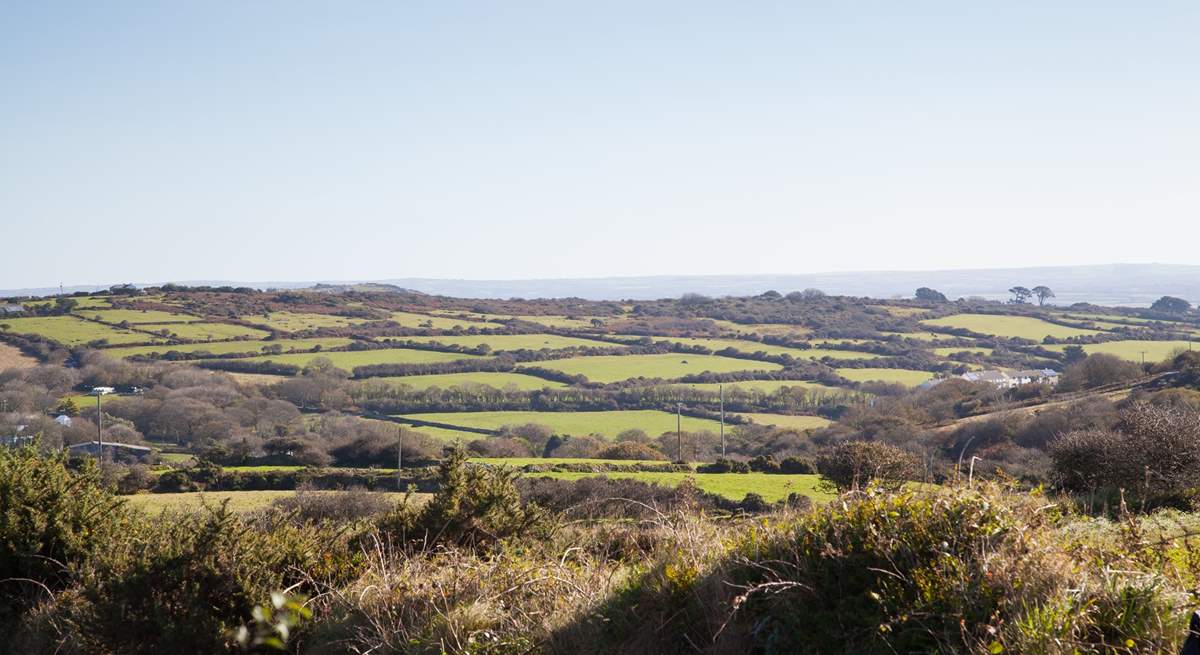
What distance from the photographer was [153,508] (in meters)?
29.0

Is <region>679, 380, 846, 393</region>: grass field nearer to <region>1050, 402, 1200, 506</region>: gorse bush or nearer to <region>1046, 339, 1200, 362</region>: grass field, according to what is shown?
<region>1046, 339, 1200, 362</region>: grass field

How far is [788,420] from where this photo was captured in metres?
63.5

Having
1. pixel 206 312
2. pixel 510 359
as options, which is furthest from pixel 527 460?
pixel 206 312

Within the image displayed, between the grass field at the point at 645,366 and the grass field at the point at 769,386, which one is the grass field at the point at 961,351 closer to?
the grass field at the point at 645,366

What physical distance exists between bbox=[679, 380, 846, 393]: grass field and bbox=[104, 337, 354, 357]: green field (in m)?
33.2

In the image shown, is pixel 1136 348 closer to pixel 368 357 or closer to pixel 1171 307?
pixel 1171 307

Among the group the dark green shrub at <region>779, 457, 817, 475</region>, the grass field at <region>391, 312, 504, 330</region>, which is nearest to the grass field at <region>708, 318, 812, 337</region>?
the grass field at <region>391, 312, 504, 330</region>

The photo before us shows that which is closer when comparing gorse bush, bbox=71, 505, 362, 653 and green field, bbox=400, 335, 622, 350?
gorse bush, bbox=71, 505, 362, 653

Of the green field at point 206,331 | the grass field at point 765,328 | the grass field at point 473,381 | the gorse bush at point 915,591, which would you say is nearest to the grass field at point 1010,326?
the grass field at point 765,328

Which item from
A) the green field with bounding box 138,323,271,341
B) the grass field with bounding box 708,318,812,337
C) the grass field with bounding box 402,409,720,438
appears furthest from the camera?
the grass field with bounding box 708,318,812,337

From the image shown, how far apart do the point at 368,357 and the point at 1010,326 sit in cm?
6169

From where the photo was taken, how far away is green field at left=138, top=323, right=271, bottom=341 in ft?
266

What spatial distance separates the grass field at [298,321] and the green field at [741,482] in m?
57.6

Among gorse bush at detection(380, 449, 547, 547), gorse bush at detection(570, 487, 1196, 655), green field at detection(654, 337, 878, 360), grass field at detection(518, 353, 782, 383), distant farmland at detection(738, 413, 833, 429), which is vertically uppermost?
gorse bush at detection(570, 487, 1196, 655)
